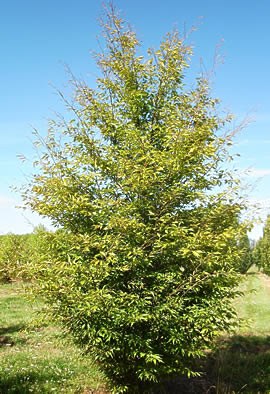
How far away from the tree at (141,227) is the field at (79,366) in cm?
113

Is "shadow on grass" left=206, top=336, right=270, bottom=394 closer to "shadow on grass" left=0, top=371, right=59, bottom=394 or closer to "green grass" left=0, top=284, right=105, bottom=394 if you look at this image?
"green grass" left=0, top=284, right=105, bottom=394

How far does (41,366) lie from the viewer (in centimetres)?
983

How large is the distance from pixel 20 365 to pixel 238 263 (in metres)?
6.25

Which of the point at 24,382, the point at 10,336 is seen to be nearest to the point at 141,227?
the point at 24,382

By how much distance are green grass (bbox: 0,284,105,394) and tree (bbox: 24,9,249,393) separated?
1274 mm

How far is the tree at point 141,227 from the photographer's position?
671cm

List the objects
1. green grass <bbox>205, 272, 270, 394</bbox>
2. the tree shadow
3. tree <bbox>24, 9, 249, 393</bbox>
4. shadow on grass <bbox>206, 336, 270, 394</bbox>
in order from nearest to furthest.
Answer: tree <bbox>24, 9, 249, 393</bbox>
green grass <bbox>205, 272, 270, 394</bbox>
shadow on grass <bbox>206, 336, 270, 394</bbox>
the tree shadow

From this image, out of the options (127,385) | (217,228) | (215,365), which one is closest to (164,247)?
(217,228)

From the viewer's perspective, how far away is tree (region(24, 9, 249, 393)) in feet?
22.0

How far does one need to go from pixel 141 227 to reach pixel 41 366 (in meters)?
5.38

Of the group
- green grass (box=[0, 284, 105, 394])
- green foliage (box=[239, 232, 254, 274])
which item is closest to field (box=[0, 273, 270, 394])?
green grass (box=[0, 284, 105, 394])

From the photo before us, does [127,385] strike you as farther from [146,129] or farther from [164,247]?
[146,129]

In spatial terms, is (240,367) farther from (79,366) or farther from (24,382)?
(24,382)

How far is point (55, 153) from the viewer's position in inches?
311
